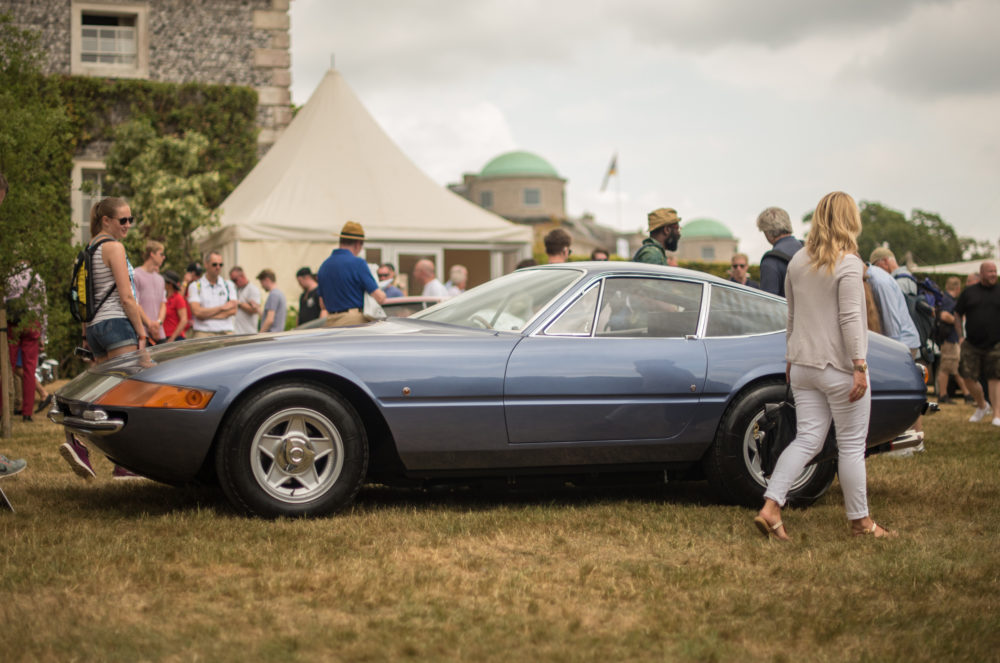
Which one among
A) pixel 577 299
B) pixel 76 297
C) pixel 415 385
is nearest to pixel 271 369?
pixel 415 385

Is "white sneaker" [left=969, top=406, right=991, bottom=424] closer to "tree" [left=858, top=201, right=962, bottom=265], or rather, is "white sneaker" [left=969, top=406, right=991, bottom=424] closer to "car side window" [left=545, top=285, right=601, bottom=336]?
"car side window" [left=545, top=285, right=601, bottom=336]

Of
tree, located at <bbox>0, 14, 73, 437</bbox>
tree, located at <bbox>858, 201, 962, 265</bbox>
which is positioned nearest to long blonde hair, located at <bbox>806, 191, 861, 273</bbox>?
tree, located at <bbox>0, 14, 73, 437</bbox>

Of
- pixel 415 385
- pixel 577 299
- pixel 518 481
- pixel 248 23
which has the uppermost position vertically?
pixel 248 23

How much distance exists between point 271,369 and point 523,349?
131 cm

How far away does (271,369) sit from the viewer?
5477 millimetres

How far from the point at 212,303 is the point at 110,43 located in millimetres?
10820

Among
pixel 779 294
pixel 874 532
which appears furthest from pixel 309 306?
pixel 874 532

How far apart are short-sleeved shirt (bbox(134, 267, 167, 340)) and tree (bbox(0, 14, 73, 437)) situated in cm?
66

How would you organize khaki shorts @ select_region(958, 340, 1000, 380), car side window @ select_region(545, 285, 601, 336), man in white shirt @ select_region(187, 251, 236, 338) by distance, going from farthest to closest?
man in white shirt @ select_region(187, 251, 236, 338), khaki shorts @ select_region(958, 340, 1000, 380), car side window @ select_region(545, 285, 601, 336)

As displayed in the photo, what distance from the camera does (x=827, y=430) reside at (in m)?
5.62

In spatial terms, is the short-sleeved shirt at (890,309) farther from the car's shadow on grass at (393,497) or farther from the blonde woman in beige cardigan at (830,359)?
the blonde woman in beige cardigan at (830,359)

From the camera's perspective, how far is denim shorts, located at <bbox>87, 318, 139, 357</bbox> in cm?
684

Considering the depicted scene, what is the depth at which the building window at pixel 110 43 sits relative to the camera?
69.2 ft

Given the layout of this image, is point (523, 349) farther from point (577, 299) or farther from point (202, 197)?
point (202, 197)
